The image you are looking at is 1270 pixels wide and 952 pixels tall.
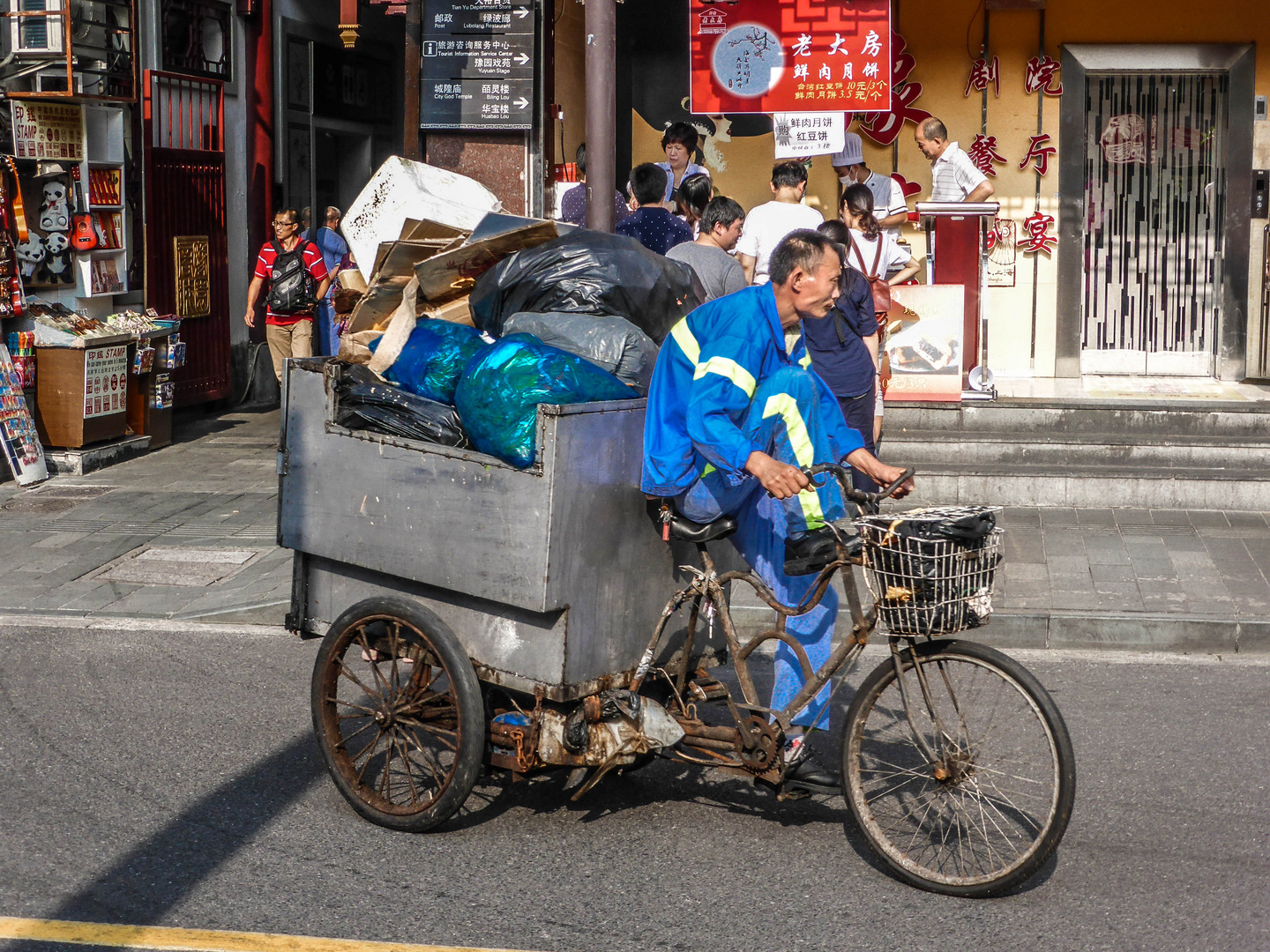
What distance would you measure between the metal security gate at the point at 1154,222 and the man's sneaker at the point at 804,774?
27.5 feet

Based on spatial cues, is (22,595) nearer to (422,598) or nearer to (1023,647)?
(422,598)

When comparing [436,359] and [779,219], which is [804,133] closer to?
[779,219]

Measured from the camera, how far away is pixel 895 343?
1019 cm

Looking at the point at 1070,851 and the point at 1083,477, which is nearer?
the point at 1070,851

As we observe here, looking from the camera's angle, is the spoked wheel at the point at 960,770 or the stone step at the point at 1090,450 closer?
the spoked wheel at the point at 960,770

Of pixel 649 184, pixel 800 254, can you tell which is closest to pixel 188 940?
pixel 800 254

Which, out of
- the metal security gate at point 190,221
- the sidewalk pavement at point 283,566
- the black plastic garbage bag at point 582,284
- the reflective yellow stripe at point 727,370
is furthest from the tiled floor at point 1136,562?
the metal security gate at point 190,221

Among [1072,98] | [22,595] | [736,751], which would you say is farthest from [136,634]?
[1072,98]

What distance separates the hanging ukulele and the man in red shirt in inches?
53.2

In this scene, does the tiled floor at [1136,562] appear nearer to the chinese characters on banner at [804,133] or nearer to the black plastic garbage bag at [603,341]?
the black plastic garbage bag at [603,341]

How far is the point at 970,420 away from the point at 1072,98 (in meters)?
3.20

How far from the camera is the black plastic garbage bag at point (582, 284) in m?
4.91

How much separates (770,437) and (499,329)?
1163 mm

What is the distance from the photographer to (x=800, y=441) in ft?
14.7
